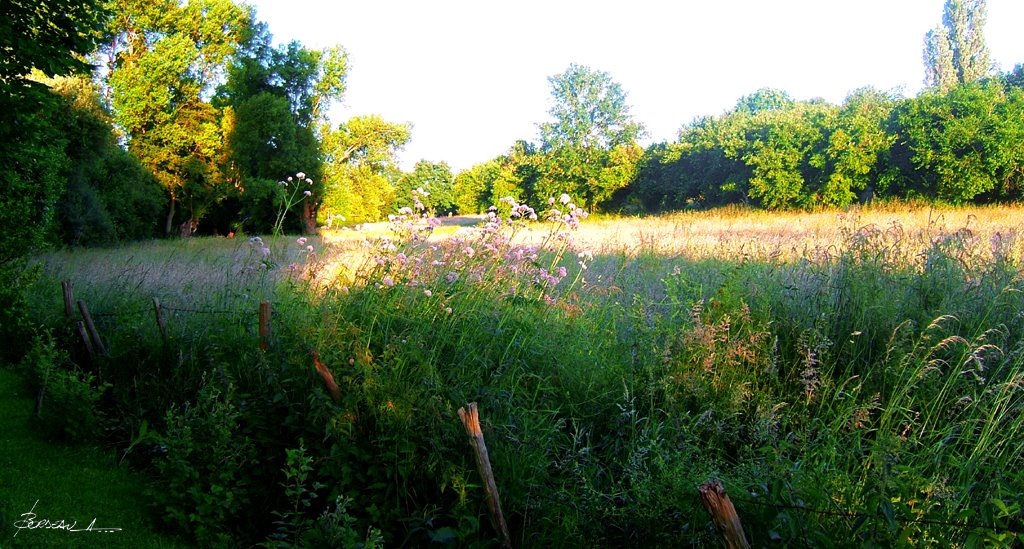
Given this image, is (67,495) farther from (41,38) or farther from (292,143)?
(292,143)

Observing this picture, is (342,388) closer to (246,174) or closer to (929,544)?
(929,544)

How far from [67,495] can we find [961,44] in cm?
6161

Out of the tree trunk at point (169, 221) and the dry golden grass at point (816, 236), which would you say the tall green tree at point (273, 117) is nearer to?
the tree trunk at point (169, 221)

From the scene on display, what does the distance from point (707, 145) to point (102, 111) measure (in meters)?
32.9

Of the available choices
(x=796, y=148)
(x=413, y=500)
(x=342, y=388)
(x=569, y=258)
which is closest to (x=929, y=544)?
(x=413, y=500)

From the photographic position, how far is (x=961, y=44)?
49938 millimetres

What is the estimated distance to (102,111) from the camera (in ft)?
68.4

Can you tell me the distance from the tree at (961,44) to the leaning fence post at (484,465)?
57.5 m

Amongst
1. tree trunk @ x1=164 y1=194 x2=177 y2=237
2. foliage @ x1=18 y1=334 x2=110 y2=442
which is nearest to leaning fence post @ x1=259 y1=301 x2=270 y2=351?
foliage @ x1=18 y1=334 x2=110 y2=442

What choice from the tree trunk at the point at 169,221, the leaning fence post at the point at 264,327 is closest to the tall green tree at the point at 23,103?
the leaning fence post at the point at 264,327

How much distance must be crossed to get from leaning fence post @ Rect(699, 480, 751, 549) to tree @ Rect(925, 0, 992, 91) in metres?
57.8

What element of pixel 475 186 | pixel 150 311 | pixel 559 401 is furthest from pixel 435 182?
pixel 559 401
